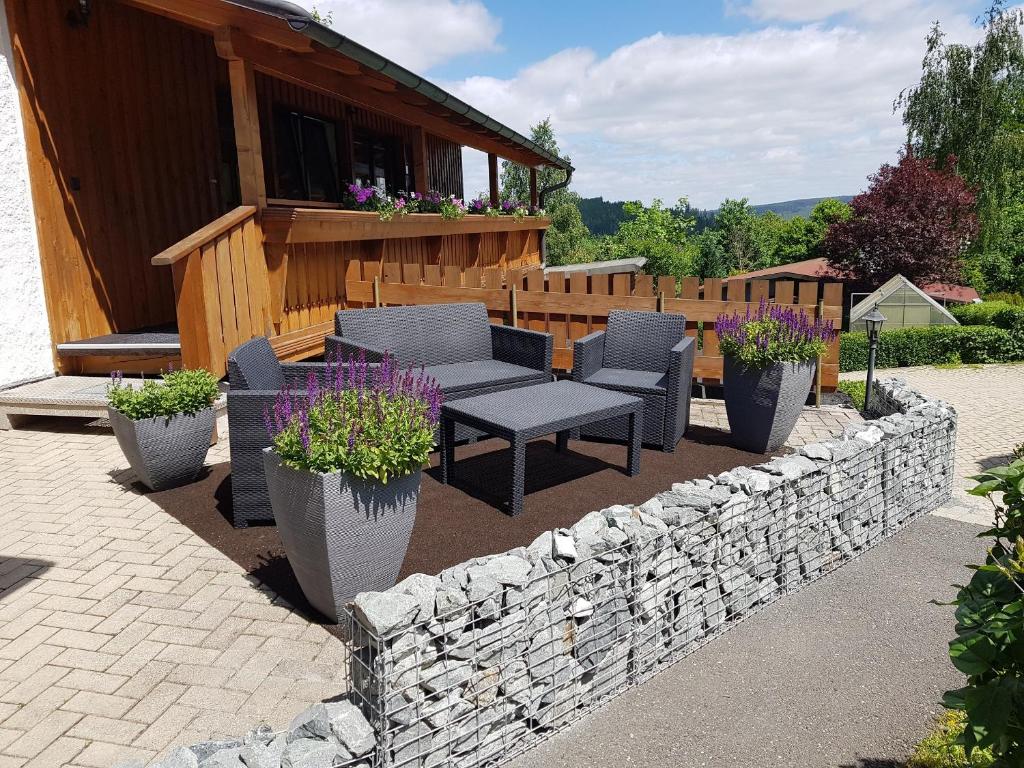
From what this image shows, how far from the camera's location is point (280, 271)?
6637 millimetres

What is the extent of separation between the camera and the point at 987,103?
22391mm

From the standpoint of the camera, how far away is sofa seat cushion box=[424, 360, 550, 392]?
5199mm

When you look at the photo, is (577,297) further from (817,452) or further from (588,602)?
(588,602)

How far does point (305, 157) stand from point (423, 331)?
16.1ft

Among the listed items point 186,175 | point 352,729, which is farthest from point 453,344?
point 186,175

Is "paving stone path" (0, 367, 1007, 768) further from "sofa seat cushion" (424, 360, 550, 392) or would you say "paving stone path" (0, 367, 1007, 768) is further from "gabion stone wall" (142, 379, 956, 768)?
"sofa seat cushion" (424, 360, 550, 392)

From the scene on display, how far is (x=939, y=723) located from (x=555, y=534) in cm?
155

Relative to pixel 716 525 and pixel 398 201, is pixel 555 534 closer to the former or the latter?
pixel 716 525

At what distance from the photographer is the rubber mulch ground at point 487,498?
3.71 metres

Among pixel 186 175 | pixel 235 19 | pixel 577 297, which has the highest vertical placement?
pixel 235 19

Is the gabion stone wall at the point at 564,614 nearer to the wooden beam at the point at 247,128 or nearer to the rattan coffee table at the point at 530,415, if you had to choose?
the rattan coffee table at the point at 530,415

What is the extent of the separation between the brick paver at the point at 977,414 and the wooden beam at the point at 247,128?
560cm

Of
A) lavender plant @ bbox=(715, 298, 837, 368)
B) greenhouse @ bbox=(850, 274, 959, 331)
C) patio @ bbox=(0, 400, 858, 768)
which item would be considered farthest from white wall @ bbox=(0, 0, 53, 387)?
greenhouse @ bbox=(850, 274, 959, 331)

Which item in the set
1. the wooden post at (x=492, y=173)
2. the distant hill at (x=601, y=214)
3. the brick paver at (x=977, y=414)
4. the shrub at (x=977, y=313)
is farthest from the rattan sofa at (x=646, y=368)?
the distant hill at (x=601, y=214)
